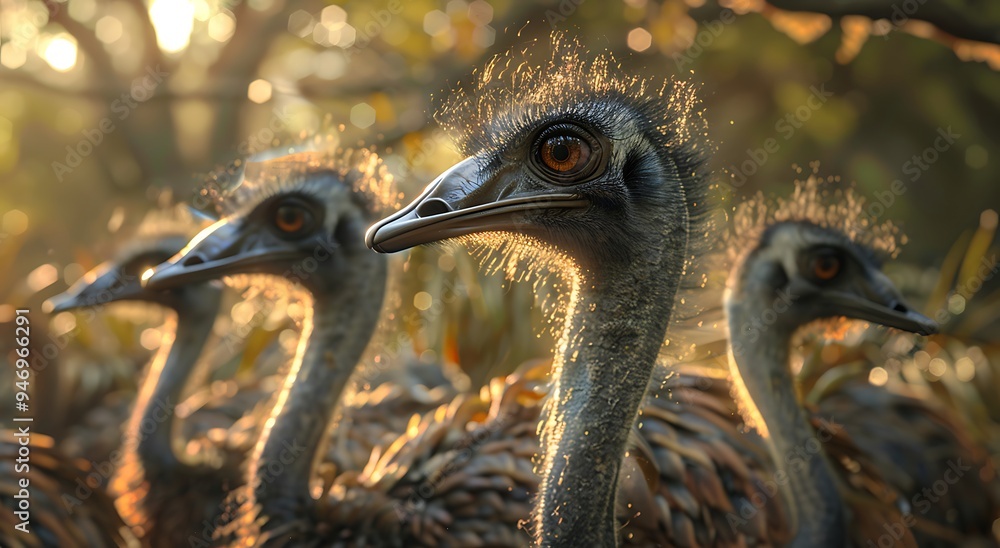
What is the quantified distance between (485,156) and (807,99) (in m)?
6.38

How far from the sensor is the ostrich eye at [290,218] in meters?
3.44

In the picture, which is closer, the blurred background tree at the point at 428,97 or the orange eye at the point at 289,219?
the orange eye at the point at 289,219

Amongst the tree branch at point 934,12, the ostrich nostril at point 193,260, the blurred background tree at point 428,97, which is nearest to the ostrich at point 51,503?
the ostrich nostril at point 193,260

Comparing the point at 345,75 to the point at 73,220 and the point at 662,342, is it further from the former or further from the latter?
the point at 662,342

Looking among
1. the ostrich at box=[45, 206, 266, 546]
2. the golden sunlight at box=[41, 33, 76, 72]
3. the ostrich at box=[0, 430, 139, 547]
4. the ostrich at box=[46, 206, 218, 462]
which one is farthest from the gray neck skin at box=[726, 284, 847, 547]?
the golden sunlight at box=[41, 33, 76, 72]

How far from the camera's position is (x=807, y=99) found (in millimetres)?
8078

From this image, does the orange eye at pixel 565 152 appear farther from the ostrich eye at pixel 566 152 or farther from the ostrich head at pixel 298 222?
the ostrich head at pixel 298 222

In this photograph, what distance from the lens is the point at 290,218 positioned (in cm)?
345

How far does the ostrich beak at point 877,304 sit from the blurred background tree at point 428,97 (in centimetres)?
175

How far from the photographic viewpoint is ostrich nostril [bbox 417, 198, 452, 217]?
7.20ft

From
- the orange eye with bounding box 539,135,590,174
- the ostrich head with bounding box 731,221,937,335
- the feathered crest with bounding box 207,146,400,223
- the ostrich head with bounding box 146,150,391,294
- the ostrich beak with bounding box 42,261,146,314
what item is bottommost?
the orange eye with bounding box 539,135,590,174

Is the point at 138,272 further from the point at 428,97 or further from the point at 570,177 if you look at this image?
the point at 570,177

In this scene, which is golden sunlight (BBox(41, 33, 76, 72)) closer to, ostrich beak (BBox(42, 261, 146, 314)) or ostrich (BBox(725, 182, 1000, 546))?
ostrich beak (BBox(42, 261, 146, 314))

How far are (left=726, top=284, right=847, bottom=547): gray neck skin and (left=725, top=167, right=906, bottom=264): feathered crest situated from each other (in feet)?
0.65
